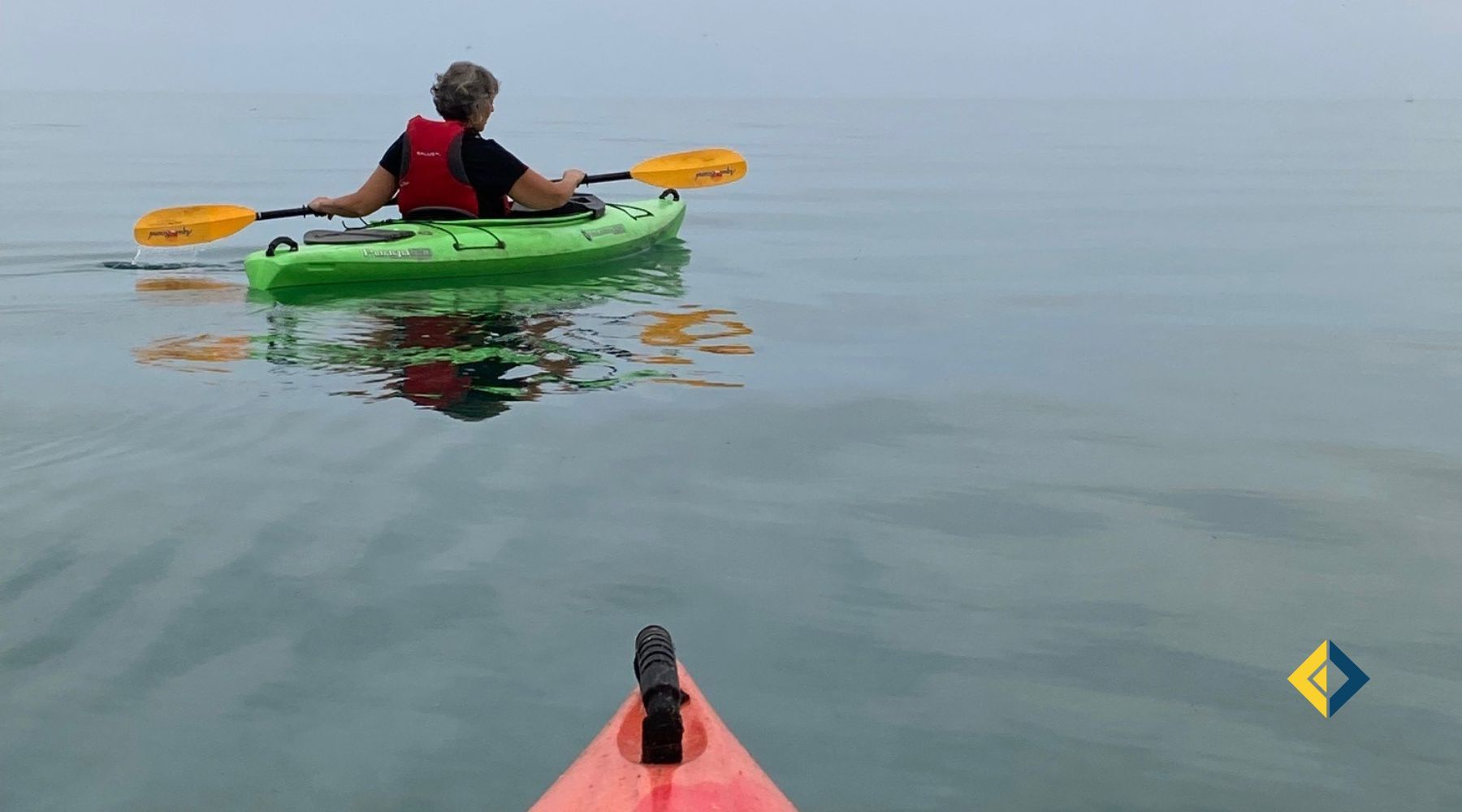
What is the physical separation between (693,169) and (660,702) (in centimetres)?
873

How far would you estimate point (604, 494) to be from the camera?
466 centimetres

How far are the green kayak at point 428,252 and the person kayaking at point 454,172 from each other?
0.13m

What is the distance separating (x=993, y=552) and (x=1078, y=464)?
106cm

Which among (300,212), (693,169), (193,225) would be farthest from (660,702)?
(693,169)

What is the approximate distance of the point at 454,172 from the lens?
845 cm

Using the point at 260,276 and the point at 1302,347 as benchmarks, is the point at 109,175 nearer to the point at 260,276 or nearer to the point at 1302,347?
the point at 260,276

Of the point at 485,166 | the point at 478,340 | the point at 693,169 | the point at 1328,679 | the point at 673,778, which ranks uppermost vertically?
the point at 693,169

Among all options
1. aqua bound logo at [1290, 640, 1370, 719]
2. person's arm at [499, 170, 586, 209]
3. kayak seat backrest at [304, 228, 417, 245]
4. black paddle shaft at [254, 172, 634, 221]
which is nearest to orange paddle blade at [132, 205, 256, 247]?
black paddle shaft at [254, 172, 634, 221]

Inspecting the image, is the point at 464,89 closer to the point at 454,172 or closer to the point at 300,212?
the point at 454,172

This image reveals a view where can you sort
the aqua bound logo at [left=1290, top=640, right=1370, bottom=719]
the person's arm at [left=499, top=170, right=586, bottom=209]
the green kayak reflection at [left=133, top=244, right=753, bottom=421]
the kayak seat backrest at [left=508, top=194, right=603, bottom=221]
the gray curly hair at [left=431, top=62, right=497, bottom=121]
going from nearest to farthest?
the aqua bound logo at [left=1290, top=640, right=1370, bottom=719], the green kayak reflection at [left=133, top=244, right=753, bottom=421], the gray curly hair at [left=431, top=62, right=497, bottom=121], the person's arm at [left=499, top=170, right=586, bottom=209], the kayak seat backrest at [left=508, top=194, right=603, bottom=221]

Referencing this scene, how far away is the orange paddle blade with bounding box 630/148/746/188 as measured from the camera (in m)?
10.5

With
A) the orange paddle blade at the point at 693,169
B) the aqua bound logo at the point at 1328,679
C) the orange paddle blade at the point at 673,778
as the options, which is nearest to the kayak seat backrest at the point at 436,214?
the orange paddle blade at the point at 693,169

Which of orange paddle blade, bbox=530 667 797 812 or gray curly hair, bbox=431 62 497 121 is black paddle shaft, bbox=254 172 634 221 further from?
orange paddle blade, bbox=530 667 797 812

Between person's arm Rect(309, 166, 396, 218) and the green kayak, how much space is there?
0.45 ft
